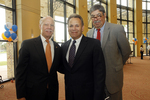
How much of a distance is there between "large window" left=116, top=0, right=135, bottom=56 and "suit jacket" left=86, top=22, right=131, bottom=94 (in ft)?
48.3

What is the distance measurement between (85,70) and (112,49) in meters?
0.50

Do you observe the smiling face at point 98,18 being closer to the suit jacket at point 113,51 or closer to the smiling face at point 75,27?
the suit jacket at point 113,51

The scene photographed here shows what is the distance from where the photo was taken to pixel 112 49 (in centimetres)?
144

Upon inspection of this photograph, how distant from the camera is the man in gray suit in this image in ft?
4.74

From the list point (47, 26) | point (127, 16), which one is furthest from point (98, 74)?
point (127, 16)

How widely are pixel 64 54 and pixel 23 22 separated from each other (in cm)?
438

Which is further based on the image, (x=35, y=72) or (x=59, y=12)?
(x=59, y=12)

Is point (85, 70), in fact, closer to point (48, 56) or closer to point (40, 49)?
point (48, 56)

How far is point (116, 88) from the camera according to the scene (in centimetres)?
148

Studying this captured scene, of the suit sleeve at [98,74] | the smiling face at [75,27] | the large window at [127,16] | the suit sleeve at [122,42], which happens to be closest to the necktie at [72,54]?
the smiling face at [75,27]

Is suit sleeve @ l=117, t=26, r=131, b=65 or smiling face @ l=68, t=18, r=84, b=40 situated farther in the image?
suit sleeve @ l=117, t=26, r=131, b=65

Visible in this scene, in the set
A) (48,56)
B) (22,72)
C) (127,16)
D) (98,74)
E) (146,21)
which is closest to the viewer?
(98,74)

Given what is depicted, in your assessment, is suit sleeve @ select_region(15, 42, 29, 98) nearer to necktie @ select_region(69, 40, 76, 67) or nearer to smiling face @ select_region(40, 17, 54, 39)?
smiling face @ select_region(40, 17, 54, 39)

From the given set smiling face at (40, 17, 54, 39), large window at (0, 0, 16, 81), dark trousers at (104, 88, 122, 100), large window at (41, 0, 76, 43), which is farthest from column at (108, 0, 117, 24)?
smiling face at (40, 17, 54, 39)
